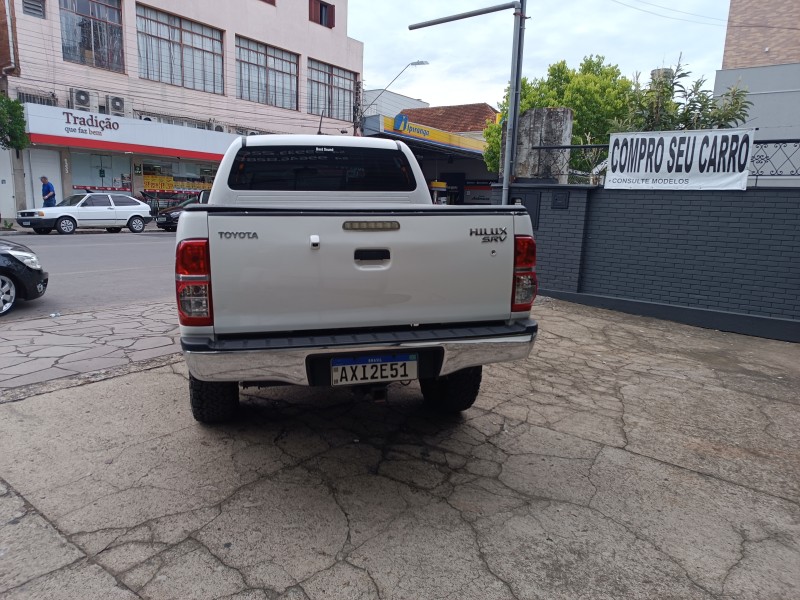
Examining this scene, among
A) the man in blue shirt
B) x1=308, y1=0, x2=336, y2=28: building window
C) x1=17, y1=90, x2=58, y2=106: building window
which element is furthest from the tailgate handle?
x1=308, y1=0, x2=336, y2=28: building window

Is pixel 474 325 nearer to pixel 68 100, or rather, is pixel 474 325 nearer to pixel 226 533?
pixel 226 533

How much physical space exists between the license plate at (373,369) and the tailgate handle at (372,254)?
536 millimetres

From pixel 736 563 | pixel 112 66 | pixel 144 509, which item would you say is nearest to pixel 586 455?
pixel 736 563

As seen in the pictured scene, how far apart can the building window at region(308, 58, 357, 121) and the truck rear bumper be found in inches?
1371

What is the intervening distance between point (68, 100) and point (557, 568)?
27709 millimetres

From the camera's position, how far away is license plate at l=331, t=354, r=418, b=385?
2.93 metres

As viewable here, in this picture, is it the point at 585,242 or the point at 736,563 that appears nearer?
the point at 736,563

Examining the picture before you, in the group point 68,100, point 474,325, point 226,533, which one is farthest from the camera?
point 68,100

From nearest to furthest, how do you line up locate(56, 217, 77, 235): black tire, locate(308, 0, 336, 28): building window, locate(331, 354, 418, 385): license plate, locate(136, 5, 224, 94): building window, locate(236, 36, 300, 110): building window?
1. locate(331, 354, 418, 385): license plate
2. locate(56, 217, 77, 235): black tire
3. locate(136, 5, 224, 94): building window
4. locate(236, 36, 300, 110): building window
5. locate(308, 0, 336, 28): building window

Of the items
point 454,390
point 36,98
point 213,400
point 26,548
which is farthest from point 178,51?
point 26,548

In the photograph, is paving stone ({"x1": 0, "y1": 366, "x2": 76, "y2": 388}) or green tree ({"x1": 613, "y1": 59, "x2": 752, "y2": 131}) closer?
paving stone ({"x1": 0, "y1": 366, "x2": 76, "y2": 388})

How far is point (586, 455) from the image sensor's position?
3713 millimetres

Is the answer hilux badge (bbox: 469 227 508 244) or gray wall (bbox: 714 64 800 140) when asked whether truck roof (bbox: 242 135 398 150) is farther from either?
gray wall (bbox: 714 64 800 140)

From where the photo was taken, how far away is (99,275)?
404 inches
